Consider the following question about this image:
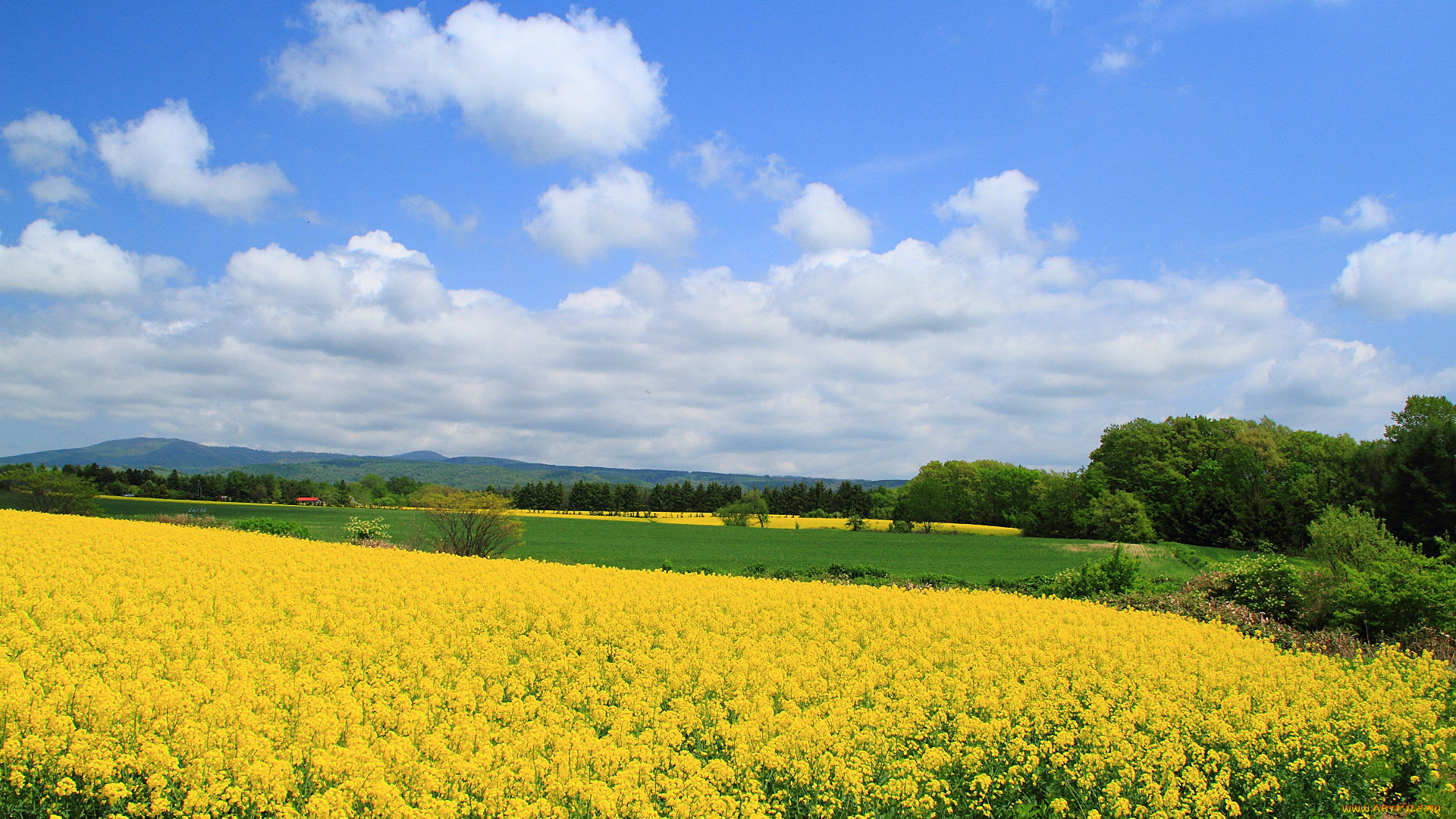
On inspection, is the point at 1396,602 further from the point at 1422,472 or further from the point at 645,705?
the point at 1422,472

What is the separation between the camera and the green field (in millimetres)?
38250

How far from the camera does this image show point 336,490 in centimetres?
10012

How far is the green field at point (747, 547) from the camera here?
38.2m

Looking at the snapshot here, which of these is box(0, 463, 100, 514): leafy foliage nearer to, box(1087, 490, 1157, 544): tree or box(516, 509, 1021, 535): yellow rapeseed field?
box(516, 509, 1021, 535): yellow rapeseed field

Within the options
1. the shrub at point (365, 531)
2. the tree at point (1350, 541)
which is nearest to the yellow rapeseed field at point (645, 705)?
the tree at point (1350, 541)

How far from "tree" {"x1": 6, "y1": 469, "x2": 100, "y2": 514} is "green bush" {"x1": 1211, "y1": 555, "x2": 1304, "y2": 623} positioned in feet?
181

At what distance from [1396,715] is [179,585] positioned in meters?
17.5

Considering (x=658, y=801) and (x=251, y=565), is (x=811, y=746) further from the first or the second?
(x=251, y=565)

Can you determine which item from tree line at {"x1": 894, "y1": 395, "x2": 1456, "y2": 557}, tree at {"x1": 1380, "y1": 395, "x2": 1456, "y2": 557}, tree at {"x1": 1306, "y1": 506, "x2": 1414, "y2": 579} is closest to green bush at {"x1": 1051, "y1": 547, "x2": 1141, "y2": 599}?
tree at {"x1": 1306, "y1": 506, "x2": 1414, "y2": 579}

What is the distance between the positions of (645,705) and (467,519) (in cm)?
2266

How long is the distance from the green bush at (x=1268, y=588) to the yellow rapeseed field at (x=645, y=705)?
16.6 feet

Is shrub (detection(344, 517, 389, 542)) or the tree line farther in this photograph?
the tree line

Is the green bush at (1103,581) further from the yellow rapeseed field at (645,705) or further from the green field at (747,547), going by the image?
the yellow rapeseed field at (645,705)

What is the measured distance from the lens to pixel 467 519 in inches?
1103
